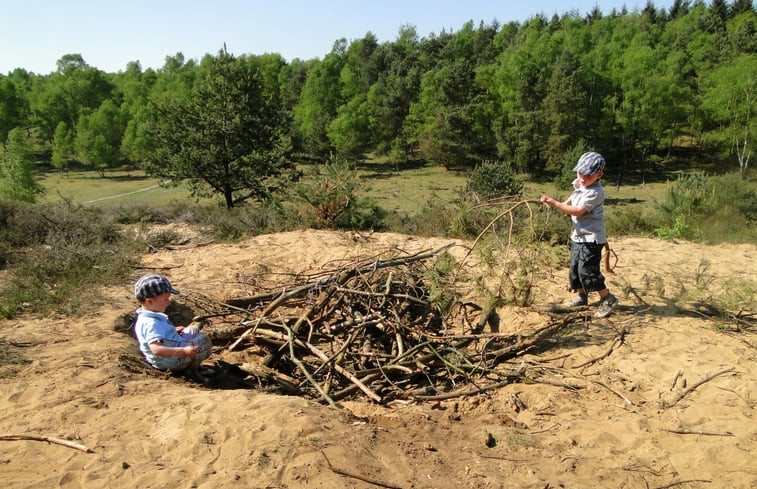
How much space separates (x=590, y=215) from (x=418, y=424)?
2658mm

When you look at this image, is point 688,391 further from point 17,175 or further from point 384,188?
point 384,188

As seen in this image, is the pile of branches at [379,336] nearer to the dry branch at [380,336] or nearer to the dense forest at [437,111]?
the dry branch at [380,336]

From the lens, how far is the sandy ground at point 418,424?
3.01 m

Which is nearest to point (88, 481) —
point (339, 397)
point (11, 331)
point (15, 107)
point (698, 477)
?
point (339, 397)

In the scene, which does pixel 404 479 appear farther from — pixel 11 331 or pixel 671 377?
pixel 11 331

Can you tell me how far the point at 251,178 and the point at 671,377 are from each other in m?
15.5

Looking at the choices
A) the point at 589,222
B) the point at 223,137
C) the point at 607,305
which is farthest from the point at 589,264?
the point at 223,137

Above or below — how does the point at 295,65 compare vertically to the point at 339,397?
above

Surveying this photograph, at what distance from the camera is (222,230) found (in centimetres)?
1005

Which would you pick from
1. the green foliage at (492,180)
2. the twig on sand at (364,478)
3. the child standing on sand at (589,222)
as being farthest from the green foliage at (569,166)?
the twig on sand at (364,478)

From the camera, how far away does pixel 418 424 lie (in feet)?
12.9

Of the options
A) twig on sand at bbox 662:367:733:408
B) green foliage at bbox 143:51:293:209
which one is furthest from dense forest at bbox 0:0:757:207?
twig on sand at bbox 662:367:733:408

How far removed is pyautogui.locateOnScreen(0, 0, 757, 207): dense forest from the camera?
17500 mm

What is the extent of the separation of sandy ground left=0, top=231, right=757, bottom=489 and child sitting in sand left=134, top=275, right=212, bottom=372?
0.91ft
